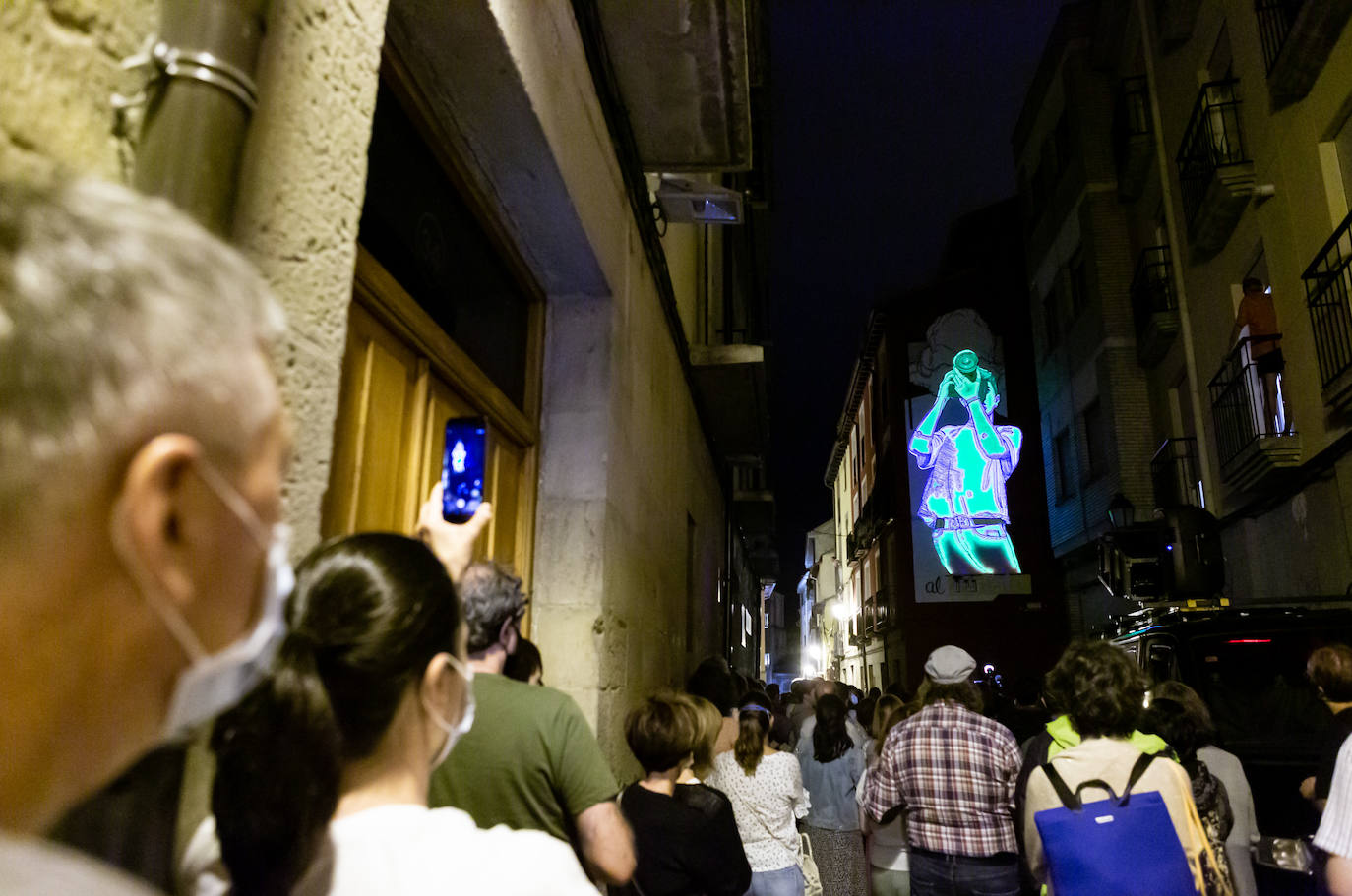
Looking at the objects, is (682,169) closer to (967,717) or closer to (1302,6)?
(967,717)

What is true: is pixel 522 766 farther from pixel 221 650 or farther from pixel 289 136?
pixel 221 650

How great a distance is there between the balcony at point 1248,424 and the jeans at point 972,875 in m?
8.24

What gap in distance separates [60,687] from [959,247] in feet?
91.3

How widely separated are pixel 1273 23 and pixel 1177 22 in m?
3.69

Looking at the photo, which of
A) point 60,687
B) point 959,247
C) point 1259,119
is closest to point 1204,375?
point 1259,119

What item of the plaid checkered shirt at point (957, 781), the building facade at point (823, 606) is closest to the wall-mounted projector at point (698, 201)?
the plaid checkered shirt at point (957, 781)

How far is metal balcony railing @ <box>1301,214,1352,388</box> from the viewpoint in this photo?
28.5 ft

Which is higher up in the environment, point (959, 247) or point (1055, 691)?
point (959, 247)

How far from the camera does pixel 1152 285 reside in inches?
579

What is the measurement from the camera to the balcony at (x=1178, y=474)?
44.3 feet

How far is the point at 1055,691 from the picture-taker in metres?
3.35

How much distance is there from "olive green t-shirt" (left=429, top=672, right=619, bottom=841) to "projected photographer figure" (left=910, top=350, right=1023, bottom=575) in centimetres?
1986

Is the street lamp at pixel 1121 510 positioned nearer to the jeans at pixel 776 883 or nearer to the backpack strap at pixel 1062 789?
the jeans at pixel 776 883

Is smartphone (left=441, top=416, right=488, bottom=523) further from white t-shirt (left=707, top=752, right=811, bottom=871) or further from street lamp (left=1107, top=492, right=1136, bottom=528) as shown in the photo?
street lamp (left=1107, top=492, right=1136, bottom=528)
